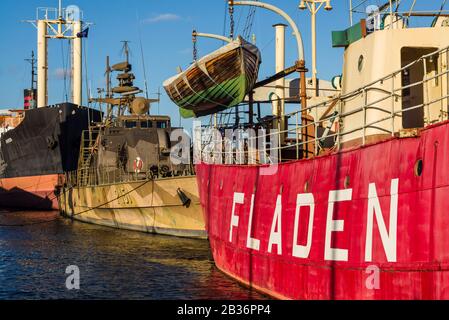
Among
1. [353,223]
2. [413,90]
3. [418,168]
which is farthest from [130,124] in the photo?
[418,168]

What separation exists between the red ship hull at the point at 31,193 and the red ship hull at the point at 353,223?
35949mm

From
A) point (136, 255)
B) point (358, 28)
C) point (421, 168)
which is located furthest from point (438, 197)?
point (136, 255)

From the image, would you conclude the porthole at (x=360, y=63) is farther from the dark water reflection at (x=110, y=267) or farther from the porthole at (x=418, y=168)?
the dark water reflection at (x=110, y=267)

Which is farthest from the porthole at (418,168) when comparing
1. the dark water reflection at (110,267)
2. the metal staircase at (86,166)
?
the metal staircase at (86,166)

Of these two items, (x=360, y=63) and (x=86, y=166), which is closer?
(x=360, y=63)

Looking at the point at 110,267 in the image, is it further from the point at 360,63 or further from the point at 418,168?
the point at 418,168

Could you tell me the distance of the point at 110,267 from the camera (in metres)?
20.9

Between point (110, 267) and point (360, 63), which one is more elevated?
point (360, 63)

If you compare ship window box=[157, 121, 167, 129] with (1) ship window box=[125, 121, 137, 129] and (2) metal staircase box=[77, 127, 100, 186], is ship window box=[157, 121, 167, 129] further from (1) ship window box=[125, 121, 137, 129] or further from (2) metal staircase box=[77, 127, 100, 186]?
(2) metal staircase box=[77, 127, 100, 186]

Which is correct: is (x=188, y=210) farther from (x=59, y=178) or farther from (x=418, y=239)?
(x=59, y=178)

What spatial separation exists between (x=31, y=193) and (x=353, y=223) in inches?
1751

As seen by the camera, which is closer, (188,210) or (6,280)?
(6,280)

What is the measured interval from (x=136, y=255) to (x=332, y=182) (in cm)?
1366
